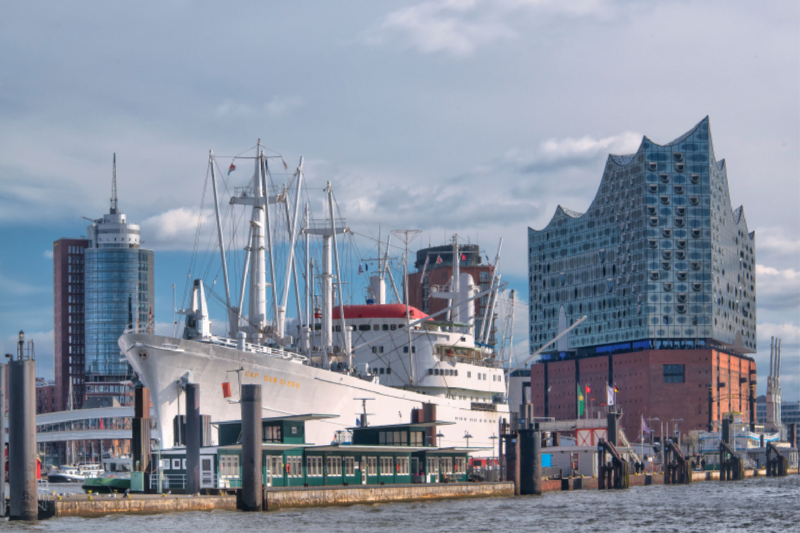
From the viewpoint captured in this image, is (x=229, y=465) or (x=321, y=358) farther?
(x=321, y=358)

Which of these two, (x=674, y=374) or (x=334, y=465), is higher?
(x=674, y=374)

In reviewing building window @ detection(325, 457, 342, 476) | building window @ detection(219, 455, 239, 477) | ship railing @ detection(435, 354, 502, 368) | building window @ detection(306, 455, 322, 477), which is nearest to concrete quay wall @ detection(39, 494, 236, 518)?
building window @ detection(219, 455, 239, 477)

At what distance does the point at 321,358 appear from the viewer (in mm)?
86000

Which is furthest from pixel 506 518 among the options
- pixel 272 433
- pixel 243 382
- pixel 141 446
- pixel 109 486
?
pixel 243 382

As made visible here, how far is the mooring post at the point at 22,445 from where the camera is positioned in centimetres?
4350

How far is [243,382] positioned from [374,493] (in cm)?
1463

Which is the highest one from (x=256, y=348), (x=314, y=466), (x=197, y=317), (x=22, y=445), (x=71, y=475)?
(x=197, y=317)

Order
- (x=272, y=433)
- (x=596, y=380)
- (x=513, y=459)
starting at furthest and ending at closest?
(x=596, y=380) < (x=513, y=459) < (x=272, y=433)

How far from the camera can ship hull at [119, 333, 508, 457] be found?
232ft

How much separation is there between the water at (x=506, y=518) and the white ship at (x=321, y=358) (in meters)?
13.4

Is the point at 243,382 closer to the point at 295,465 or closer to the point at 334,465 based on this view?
the point at 334,465

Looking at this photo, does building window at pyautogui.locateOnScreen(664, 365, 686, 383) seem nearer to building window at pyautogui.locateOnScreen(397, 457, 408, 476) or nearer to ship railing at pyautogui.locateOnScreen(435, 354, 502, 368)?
ship railing at pyautogui.locateOnScreen(435, 354, 502, 368)

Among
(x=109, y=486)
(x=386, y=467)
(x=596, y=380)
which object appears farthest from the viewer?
(x=596, y=380)

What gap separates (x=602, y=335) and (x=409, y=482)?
134109 millimetres
